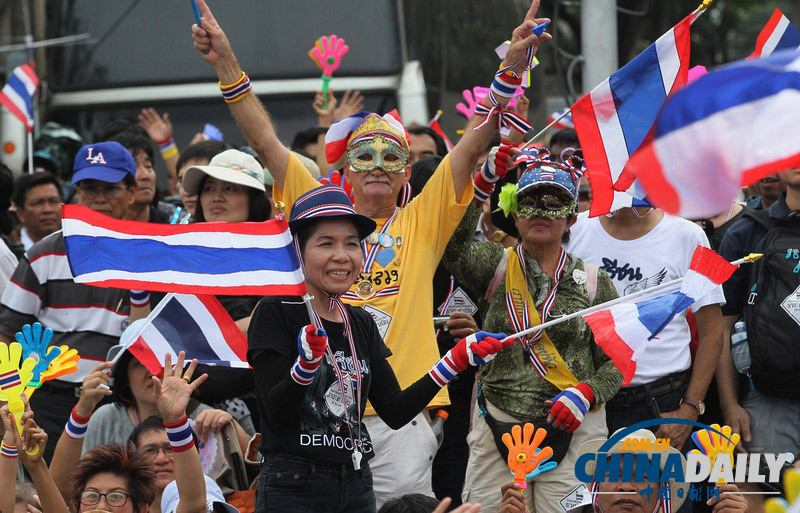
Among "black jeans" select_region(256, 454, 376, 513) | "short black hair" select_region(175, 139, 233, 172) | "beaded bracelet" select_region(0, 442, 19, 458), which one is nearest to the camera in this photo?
"black jeans" select_region(256, 454, 376, 513)

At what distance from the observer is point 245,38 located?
30.0ft

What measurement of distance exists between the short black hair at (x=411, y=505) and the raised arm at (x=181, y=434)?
2.37ft

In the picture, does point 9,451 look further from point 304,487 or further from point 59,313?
point 59,313

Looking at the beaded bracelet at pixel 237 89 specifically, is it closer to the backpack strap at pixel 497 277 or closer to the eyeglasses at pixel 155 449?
the backpack strap at pixel 497 277

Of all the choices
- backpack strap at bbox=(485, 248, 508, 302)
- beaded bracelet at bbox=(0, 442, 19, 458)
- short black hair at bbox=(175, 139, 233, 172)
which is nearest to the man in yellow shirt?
backpack strap at bbox=(485, 248, 508, 302)

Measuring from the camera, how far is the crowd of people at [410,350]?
4395mm

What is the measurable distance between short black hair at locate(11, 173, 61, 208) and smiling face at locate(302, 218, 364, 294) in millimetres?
4083

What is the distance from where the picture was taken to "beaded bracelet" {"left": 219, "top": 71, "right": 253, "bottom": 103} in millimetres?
5387

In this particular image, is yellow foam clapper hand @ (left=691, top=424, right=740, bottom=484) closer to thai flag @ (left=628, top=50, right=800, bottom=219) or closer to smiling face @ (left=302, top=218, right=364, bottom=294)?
smiling face @ (left=302, top=218, right=364, bottom=294)

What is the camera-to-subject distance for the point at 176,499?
4.75m

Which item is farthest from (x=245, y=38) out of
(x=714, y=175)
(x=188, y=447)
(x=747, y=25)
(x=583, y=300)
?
(x=747, y=25)

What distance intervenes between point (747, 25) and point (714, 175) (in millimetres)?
25103

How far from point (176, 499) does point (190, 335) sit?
677 millimetres

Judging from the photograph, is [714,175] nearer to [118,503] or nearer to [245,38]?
[118,503]
